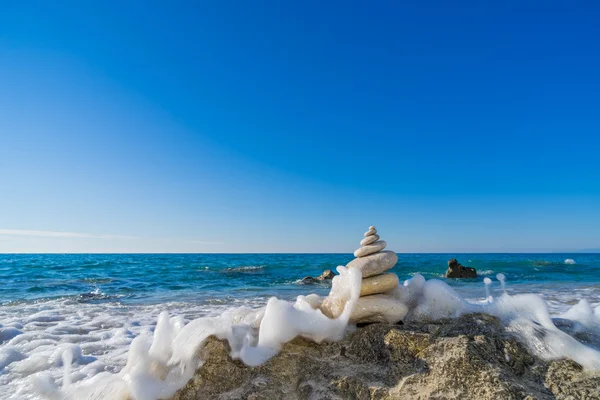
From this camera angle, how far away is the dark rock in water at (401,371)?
2.60 metres

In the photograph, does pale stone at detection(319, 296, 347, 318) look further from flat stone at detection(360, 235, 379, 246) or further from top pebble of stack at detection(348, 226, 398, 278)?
flat stone at detection(360, 235, 379, 246)

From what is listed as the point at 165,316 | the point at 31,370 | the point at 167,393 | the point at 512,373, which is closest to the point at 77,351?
the point at 31,370

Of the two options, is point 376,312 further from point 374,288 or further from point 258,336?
point 258,336

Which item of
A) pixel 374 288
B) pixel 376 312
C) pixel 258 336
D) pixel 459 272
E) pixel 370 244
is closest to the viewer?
pixel 258 336

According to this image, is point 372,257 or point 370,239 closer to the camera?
point 372,257

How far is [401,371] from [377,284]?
4.21 ft

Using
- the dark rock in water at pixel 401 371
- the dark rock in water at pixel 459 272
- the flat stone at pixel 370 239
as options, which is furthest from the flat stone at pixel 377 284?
the dark rock in water at pixel 459 272

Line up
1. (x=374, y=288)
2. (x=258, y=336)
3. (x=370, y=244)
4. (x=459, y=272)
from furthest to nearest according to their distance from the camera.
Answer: (x=459, y=272), (x=370, y=244), (x=374, y=288), (x=258, y=336)

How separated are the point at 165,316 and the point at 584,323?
462 cm

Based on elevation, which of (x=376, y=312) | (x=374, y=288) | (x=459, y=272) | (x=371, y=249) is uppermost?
(x=371, y=249)

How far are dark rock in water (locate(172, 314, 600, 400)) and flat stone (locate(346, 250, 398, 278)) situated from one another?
75 centimetres

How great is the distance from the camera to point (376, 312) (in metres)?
3.90

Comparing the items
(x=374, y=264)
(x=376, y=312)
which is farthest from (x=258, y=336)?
(x=374, y=264)

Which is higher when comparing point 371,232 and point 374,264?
point 371,232
